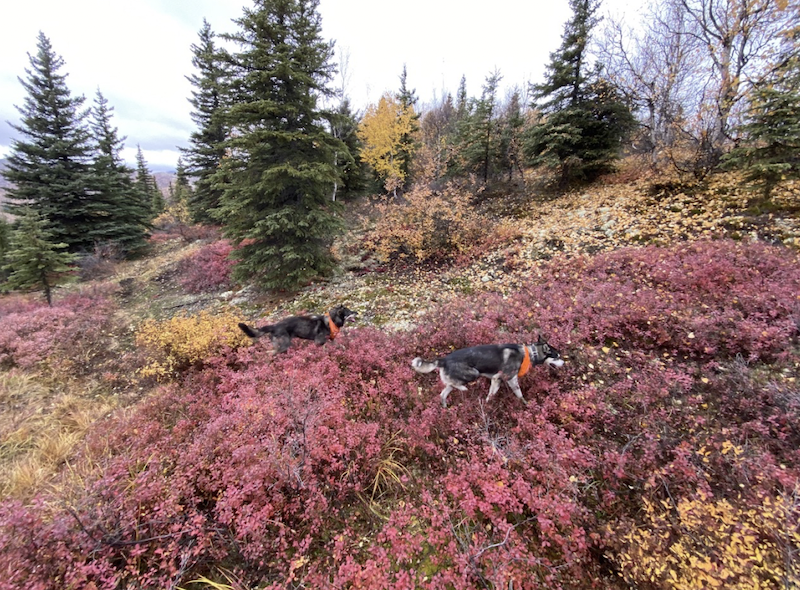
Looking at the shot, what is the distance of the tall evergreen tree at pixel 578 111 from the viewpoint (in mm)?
13500

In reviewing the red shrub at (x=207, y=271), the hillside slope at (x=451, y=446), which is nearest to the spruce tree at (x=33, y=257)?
the red shrub at (x=207, y=271)

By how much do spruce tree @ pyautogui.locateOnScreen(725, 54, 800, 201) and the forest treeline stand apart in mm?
46

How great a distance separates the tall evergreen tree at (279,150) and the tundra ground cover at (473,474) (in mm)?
5758

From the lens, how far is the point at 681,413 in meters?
4.45

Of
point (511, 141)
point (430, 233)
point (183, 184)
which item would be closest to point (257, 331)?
point (430, 233)

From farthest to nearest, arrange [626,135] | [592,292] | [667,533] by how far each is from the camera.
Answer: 1. [626,135]
2. [592,292]
3. [667,533]

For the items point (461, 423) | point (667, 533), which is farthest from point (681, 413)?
point (461, 423)

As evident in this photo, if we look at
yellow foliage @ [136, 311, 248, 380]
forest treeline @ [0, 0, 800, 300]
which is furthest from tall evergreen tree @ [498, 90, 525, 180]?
yellow foliage @ [136, 311, 248, 380]

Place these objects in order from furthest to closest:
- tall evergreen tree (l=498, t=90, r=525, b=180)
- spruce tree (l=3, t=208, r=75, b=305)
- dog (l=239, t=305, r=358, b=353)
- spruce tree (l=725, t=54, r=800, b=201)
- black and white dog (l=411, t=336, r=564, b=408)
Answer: tall evergreen tree (l=498, t=90, r=525, b=180)
spruce tree (l=3, t=208, r=75, b=305)
spruce tree (l=725, t=54, r=800, b=201)
dog (l=239, t=305, r=358, b=353)
black and white dog (l=411, t=336, r=564, b=408)

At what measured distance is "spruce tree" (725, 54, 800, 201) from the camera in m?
7.61

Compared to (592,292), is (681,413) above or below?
below

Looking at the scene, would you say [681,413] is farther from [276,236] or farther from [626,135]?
[626,135]

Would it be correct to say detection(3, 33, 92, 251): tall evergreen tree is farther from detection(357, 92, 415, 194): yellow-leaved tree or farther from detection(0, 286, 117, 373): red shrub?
detection(357, 92, 415, 194): yellow-leaved tree

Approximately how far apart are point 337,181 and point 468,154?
44.7ft
